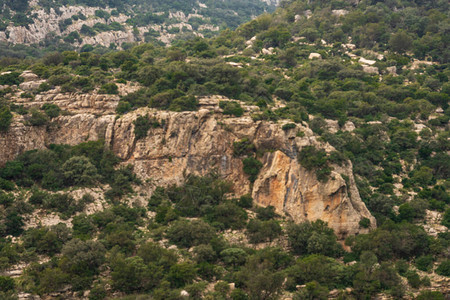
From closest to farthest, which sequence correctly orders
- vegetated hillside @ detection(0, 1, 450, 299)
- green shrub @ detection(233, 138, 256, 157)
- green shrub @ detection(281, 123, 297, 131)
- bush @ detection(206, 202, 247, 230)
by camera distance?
vegetated hillside @ detection(0, 1, 450, 299), bush @ detection(206, 202, 247, 230), green shrub @ detection(281, 123, 297, 131), green shrub @ detection(233, 138, 256, 157)

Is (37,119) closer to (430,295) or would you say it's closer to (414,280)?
(414,280)

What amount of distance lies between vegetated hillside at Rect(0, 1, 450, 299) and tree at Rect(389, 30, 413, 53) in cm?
1447

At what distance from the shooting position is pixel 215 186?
57031 millimetres

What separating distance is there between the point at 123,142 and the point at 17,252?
743 inches

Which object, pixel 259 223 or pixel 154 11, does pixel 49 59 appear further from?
pixel 154 11

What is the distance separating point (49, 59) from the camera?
242 ft

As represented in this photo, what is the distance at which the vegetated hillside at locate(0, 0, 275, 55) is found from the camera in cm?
11200

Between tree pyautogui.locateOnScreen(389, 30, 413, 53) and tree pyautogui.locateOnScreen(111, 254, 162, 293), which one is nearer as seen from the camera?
tree pyautogui.locateOnScreen(111, 254, 162, 293)

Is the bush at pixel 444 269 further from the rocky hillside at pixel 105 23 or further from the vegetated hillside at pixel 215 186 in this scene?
the rocky hillside at pixel 105 23

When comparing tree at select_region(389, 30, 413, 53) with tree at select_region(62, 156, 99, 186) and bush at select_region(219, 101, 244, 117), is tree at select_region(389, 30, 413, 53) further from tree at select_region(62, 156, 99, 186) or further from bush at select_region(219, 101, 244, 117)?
tree at select_region(62, 156, 99, 186)

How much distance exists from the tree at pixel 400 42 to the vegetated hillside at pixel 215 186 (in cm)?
1447

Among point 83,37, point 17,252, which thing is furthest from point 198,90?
point 83,37

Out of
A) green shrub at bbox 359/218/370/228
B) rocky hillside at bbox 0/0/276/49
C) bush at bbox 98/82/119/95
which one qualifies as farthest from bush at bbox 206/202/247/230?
rocky hillside at bbox 0/0/276/49

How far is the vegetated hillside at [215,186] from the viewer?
44750 millimetres
